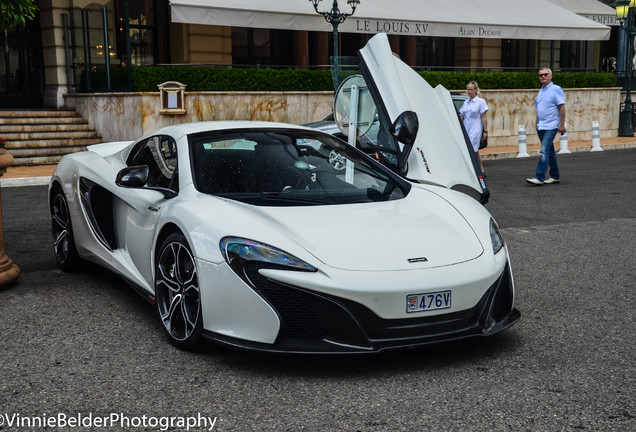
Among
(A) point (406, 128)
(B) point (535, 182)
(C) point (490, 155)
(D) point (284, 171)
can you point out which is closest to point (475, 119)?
(B) point (535, 182)

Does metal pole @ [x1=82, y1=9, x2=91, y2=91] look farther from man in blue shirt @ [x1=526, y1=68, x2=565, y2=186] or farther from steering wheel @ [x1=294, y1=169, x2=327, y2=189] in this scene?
steering wheel @ [x1=294, y1=169, x2=327, y2=189]

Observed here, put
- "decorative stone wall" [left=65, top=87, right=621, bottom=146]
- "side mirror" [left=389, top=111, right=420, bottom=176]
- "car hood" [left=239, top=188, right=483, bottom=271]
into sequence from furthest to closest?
"decorative stone wall" [left=65, top=87, right=621, bottom=146]
"side mirror" [left=389, top=111, right=420, bottom=176]
"car hood" [left=239, top=188, right=483, bottom=271]

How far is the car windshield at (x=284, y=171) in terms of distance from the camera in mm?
4426

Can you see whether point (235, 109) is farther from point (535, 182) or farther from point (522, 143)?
point (535, 182)

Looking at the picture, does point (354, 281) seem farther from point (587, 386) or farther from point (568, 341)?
point (568, 341)

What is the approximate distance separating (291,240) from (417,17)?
16507mm

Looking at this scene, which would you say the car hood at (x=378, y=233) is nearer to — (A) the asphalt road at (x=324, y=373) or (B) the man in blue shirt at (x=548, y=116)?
(A) the asphalt road at (x=324, y=373)

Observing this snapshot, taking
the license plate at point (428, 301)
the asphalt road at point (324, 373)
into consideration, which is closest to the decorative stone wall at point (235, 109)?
the asphalt road at point (324, 373)

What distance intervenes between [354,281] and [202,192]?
119 cm

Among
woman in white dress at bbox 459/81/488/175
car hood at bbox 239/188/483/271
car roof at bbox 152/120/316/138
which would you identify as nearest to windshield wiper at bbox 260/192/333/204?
car hood at bbox 239/188/483/271

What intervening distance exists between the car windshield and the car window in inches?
6.6

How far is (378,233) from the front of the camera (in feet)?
13.0

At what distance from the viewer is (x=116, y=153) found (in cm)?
579

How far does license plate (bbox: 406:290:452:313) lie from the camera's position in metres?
3.62
